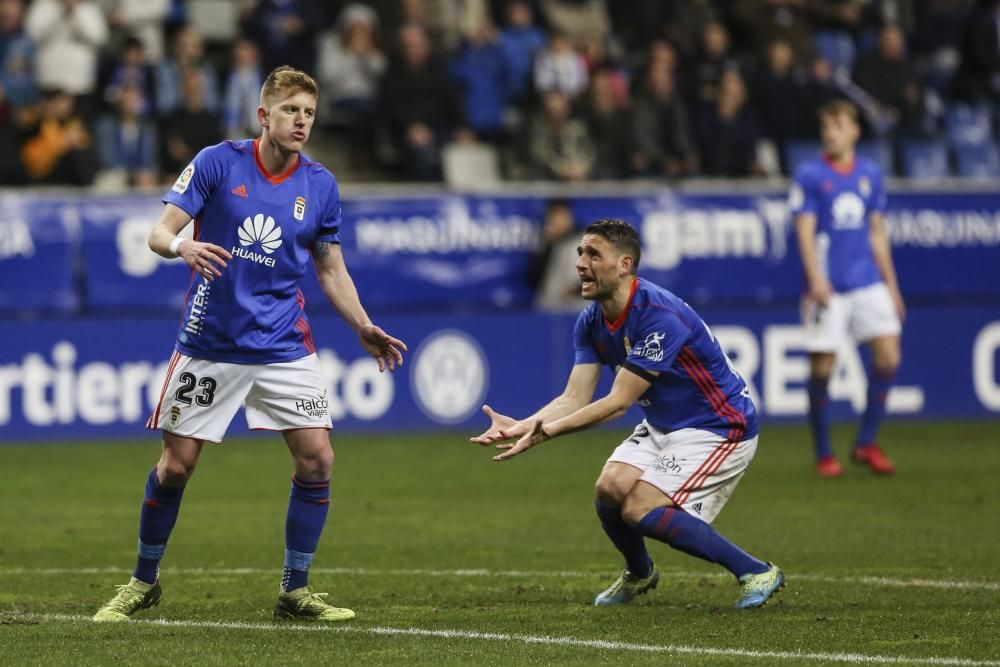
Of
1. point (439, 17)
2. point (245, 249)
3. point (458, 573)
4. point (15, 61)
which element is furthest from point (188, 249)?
point (439, 17)

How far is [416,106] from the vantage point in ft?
59.3

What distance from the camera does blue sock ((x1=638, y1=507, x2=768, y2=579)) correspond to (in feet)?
24.0

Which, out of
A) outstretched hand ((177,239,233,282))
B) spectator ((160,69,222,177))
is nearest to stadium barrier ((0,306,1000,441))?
spectator ((160,69,222,177))

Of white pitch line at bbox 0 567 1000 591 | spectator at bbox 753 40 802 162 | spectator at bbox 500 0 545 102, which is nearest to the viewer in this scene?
white pitch line at bbox 0 567 1000 591

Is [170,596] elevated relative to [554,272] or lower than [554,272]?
lower

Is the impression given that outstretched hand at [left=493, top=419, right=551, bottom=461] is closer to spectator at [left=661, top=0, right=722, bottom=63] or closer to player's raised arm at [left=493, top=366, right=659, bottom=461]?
player's raised arm at [left=493, top=366, right=659, bottom=461]

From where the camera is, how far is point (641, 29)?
20.5 m

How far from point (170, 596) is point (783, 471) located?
242 inches

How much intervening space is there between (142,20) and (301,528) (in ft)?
40.5

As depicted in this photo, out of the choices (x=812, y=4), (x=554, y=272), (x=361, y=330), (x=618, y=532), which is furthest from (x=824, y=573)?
(x=812, y=4)

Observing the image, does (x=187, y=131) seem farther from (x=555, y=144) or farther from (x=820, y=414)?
(x=820, y=414)

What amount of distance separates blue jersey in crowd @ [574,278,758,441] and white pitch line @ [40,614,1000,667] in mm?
1207

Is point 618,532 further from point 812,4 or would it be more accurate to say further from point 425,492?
point 812,4

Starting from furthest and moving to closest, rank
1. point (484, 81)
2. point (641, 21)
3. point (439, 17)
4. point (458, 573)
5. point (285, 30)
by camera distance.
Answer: point (439, 17) → point (641, 21) → point (484, 81) → point (285, 30) → point (458, 573)
